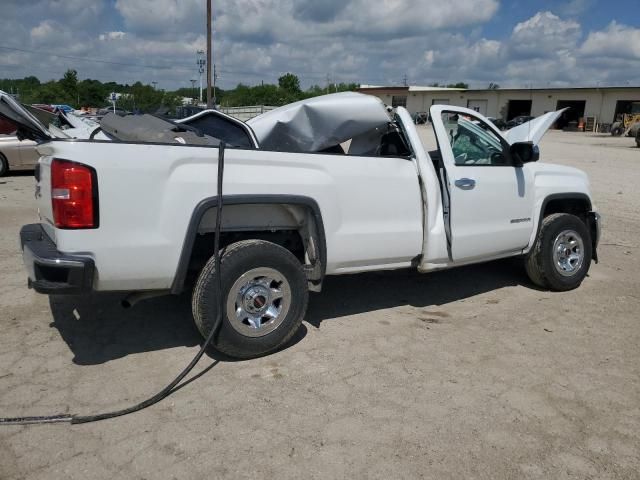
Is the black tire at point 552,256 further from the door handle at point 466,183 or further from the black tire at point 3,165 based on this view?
the black tire at point 3,165

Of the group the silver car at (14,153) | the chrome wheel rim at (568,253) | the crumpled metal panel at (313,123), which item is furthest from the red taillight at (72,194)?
the silver car at (14,153)

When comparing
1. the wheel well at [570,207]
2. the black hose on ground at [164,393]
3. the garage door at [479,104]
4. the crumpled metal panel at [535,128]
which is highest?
the garage door at [479,104]

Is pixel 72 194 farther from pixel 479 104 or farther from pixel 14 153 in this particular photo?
pixel 479 104

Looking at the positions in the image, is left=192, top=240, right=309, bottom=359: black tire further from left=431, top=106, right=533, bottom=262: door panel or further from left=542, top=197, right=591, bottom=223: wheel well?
left=542, top=197, right=591, bottom=223: wheel well

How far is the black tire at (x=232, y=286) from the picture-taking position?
3773 millimetres

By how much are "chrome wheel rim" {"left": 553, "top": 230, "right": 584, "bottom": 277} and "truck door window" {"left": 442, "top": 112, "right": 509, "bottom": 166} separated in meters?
1.16

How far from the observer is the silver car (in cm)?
1346

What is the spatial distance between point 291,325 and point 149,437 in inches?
53.3

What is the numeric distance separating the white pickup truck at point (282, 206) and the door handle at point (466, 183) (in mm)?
14

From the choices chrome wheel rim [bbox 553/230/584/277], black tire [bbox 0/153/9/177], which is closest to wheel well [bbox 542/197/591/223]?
chrome wheel rim [bbox 553/230/584/277]

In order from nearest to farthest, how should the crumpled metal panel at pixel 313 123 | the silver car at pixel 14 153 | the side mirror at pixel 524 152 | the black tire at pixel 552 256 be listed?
the crumpled metal panel at pixel 313 123
the side mirror at pixel 524 152
the black tire at pixel 552 256
the silver car at pixel 14 153

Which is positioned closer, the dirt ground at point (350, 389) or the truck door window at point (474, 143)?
the dirt ground at point (350, 389)

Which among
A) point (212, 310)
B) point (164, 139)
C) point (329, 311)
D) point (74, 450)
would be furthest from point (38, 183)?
point (329, 311)

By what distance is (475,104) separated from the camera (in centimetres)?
6278
